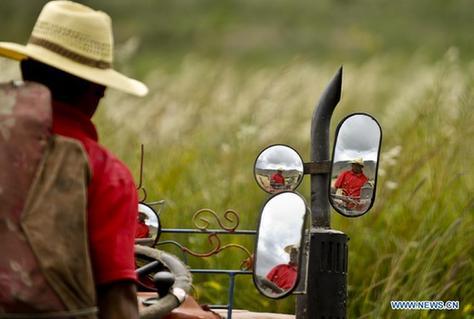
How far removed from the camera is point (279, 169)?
4930 millimetres

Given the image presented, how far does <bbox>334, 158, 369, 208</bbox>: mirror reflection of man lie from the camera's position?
4.77m

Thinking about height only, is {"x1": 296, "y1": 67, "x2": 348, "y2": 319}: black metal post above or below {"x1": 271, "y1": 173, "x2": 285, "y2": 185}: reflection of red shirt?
below

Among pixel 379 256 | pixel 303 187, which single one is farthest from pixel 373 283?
pixel 303 187

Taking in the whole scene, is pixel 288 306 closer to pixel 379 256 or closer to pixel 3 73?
pixel 379 256

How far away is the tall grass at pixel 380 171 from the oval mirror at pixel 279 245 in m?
Answer: 2.97

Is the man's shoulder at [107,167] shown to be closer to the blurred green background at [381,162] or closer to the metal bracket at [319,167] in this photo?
the metal bracket at [319,167]

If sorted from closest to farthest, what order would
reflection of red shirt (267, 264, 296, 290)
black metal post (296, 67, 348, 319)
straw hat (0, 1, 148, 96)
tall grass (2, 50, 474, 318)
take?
straw hat (0, 1, 148, 96), reflection of red shirt (267, 264, 296, 290), black metal post (296, 67, 348, 319), tall grass (2, 50, 474, 318)

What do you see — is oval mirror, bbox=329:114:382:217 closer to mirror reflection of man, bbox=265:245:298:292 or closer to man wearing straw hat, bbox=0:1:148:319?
mirror reflection of man, bbox=265:245:298:292

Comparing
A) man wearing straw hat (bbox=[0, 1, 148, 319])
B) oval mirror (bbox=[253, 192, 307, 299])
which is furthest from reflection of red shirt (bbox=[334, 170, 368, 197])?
man wearing straw hat (bbox=[0, 1, 148, 319])

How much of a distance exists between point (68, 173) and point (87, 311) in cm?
35

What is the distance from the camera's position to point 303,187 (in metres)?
9.11

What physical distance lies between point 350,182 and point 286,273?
60 cm

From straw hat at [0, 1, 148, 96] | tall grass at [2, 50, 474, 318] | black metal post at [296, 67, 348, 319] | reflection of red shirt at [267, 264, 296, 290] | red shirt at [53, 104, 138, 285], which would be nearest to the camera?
red shirt at [53, 104, 138, 285]

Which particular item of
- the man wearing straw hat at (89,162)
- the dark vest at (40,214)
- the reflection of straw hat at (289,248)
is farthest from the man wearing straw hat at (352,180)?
the dark vest at (40,214)
